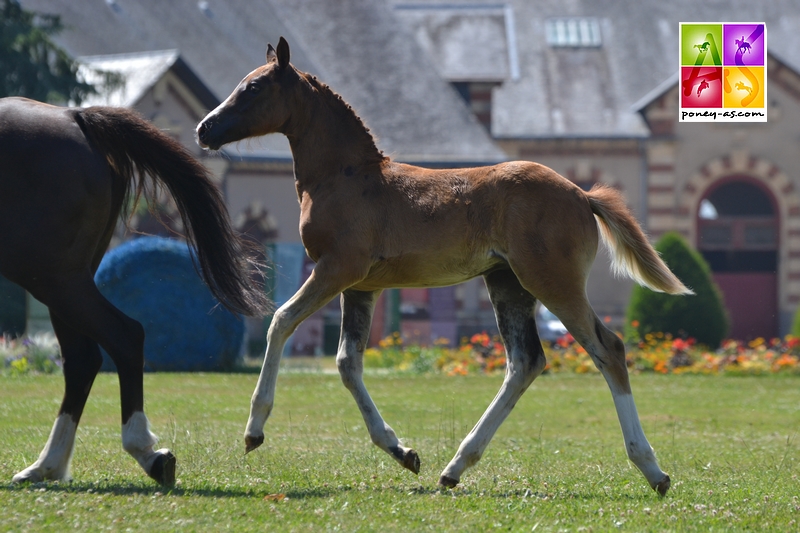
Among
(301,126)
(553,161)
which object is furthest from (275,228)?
(301,126)

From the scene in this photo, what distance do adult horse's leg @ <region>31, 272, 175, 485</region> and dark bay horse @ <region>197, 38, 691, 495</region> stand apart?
556 millimetres

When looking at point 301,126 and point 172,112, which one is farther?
point 172,112

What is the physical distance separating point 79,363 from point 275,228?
74.1ft

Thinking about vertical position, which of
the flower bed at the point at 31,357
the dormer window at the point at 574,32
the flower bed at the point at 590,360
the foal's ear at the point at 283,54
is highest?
the dormer window at the point at 574,32

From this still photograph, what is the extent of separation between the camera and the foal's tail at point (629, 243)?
21.7 ft

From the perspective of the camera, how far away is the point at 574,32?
3641 centimetres

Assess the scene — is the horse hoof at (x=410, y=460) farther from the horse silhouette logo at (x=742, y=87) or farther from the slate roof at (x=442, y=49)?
the slate roof at (x=442, y=49)

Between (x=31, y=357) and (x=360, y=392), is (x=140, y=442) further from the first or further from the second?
(x=31, y=357)

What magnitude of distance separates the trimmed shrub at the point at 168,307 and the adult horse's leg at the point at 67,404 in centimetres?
1001

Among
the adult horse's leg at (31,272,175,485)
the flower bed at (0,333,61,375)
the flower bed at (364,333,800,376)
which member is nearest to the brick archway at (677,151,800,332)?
the flower bed at (364,333,800,376)

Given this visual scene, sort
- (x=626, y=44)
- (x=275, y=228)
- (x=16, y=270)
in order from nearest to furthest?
1. (x=16, y=270)
2. (x=275, y=228)
3. (x=626, y=44)

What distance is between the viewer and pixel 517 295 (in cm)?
686

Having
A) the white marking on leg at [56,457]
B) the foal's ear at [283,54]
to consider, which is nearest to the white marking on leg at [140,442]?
the white marking on leg at [56,457]

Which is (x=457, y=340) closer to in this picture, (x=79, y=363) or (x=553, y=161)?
(x=553, y=161)
